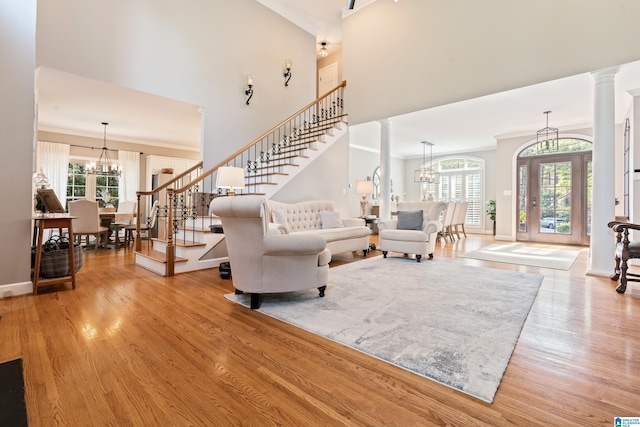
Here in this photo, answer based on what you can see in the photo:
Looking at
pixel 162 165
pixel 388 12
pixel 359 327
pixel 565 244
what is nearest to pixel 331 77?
pixel 388 12

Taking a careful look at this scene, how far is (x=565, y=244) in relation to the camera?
23.3 ft

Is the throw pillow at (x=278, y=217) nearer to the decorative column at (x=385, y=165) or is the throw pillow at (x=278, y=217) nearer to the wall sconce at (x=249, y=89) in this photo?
the decorative column at (x=385, y=165)

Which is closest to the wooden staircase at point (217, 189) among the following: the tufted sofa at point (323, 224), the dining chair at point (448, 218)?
the tufted sofa at point (323, 224)

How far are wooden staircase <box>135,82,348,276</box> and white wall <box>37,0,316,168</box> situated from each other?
1.37ft

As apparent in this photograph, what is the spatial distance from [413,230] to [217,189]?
386 centimetres

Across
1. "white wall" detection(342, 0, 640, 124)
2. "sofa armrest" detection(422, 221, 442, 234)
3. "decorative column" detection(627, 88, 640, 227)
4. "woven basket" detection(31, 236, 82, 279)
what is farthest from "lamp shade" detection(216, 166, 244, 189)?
"decorative column" detection(627, 88, 640, 227)

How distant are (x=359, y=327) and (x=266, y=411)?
107 cm

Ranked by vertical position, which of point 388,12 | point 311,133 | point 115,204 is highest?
point 388,12

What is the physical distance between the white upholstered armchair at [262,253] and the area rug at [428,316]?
0.74 feet

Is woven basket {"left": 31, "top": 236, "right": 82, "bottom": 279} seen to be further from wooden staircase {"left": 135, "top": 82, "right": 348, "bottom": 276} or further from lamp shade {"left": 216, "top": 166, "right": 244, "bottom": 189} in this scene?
lamp shade {"left": 216, "top": 166, "right": 244, "bottom": 189}

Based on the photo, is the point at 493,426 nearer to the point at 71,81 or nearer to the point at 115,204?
the point at 71,81

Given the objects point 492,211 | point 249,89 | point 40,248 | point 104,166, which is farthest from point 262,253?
point 492,211

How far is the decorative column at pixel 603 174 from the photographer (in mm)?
3902

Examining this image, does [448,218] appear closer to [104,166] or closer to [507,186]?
[507,186]
